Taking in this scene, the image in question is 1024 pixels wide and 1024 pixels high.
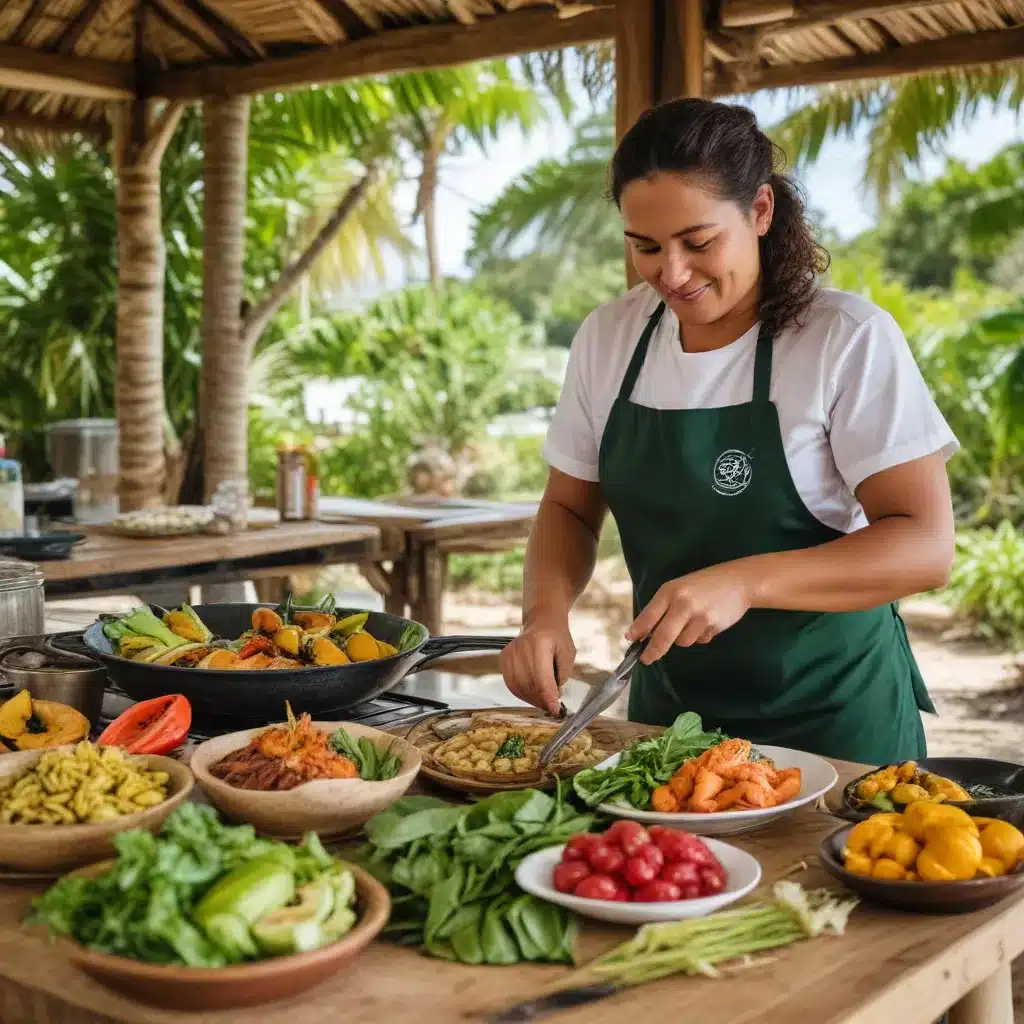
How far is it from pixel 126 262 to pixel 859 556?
4.98 meters

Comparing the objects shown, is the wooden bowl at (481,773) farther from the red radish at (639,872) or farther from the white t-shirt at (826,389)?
the white t-shirt at (826,389)

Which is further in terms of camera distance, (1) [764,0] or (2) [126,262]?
(2) [126,262]

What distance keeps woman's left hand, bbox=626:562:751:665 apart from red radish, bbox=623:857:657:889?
414 millimetres

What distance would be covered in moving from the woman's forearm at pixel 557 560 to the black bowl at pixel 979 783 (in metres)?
0.62

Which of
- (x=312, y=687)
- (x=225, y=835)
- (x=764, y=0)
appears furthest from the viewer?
(x=764, y=0)

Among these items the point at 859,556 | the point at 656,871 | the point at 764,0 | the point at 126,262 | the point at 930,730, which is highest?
the point at 764,0

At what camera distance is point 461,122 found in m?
14.6

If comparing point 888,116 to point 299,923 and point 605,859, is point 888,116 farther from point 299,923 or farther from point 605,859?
point 299,923

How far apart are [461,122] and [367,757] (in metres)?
13.7

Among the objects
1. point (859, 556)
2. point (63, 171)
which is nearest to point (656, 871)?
point (859, 556)

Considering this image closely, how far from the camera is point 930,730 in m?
7.32

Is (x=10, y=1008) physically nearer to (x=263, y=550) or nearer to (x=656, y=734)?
(x=656, y=734)

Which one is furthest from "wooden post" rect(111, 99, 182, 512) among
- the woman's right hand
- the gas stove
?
the woman's right hand

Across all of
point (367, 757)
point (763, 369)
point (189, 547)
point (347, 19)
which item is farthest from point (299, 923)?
point (347, 19)
